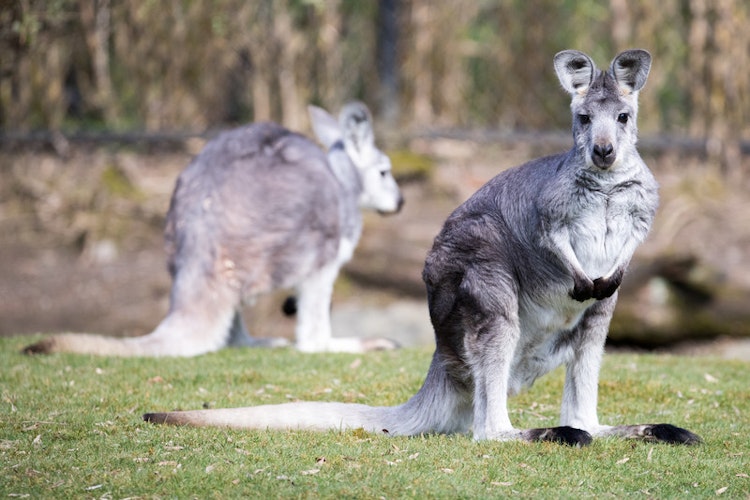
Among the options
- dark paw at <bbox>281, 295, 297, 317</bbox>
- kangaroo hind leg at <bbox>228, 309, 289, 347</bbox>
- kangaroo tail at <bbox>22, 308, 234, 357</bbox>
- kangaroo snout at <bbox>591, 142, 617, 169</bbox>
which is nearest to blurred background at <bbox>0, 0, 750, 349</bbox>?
kangaroo hind leg at <bbox>228, 309, 289, 347</bbox>

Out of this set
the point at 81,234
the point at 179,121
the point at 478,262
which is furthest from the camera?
the point at 179,121

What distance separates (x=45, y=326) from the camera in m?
10.0

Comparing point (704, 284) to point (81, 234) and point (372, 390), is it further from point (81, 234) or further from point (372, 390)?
point (81, 234)

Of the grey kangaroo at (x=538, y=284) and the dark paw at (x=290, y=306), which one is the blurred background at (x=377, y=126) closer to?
the dark paw at (x=290, y=306)

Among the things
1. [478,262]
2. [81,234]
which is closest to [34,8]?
[81,234]

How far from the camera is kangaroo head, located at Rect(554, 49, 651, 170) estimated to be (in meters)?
4.43

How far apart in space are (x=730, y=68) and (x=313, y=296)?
650 centimetres

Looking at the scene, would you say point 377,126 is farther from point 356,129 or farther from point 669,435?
point 669,435

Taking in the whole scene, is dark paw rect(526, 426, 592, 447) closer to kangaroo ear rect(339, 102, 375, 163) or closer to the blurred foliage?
kangaroo ear rect(339, 102, 375, 163)

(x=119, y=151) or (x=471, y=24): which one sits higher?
(x=471, y=24)

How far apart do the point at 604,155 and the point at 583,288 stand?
0.56 m

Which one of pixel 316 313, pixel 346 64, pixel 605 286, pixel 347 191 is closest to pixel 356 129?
pixel 347 191

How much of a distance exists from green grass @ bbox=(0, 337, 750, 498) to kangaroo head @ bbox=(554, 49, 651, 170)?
50.0 inches

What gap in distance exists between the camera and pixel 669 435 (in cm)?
461
